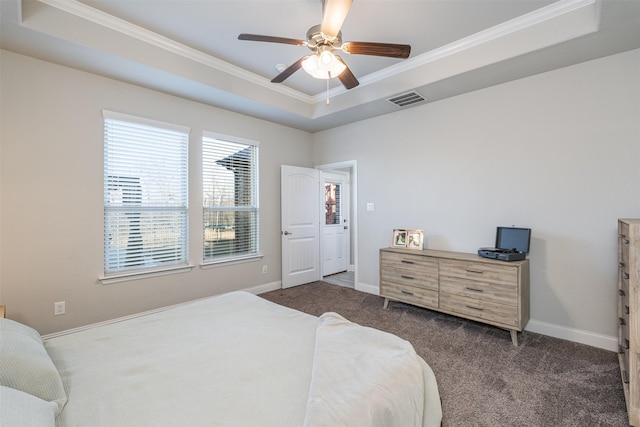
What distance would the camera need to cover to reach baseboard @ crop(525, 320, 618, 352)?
2.48m

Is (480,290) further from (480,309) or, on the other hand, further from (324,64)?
(324,64)

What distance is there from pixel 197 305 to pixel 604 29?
3.68 m

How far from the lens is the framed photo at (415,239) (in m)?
3.54

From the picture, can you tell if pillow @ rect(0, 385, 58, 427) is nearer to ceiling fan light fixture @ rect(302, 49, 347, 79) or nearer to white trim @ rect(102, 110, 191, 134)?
ceiling fan light fixture @ rect(302, 49, 347, 79)

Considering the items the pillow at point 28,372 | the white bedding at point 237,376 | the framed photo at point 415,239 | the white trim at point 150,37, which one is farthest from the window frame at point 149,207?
the framed photo at point 415,239

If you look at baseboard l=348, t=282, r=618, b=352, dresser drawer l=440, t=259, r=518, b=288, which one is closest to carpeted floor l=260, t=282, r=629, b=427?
baseboard l=348, t=282, r=618, b=352

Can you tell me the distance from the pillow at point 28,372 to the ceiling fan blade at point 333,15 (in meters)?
2.19

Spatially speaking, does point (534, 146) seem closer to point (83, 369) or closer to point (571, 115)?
point (571, 115)

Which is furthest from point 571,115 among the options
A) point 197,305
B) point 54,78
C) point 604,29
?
point 54,78

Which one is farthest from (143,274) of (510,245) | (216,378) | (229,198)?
(510,245)

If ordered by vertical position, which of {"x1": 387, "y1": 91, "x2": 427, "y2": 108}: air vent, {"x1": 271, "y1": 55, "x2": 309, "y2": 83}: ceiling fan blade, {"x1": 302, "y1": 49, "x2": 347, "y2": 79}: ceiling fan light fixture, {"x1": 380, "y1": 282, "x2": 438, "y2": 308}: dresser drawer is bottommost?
{"x1": 380, "y1": 282, "x2": 438, "y2": 308}: dresser drawer

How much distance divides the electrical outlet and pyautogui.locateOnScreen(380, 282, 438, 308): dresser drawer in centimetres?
334

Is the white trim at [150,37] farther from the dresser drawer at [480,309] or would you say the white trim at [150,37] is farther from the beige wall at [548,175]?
the dresser drawer at [480,309]

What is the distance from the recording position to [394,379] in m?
1.14
